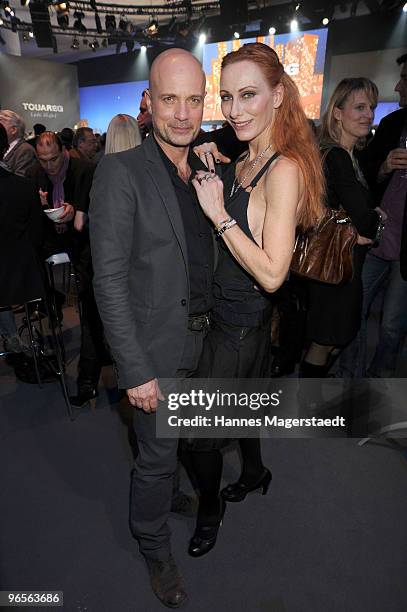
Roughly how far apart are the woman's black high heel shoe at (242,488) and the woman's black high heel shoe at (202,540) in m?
0.26

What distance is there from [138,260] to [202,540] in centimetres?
136

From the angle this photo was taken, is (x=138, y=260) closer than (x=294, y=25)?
Yes

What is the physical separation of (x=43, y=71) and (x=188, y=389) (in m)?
15.7

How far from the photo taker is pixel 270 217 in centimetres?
145

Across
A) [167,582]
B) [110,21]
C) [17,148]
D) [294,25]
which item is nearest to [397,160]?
[167,582]

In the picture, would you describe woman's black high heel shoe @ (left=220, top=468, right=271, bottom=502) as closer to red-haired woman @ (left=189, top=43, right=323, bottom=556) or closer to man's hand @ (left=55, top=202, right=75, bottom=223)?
red-haired woman @ (left=189, top=43, right=323, bottom=556)

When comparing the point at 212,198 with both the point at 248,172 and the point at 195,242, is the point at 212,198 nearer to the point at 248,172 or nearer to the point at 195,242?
the point at 195,242

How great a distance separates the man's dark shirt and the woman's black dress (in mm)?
943

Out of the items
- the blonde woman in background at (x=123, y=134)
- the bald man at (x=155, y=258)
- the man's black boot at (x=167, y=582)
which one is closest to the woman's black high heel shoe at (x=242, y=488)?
the man's black boot at (x=167, y=582)

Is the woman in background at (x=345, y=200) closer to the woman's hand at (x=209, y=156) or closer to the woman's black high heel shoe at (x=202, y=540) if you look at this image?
the woman's hand at (x=209, y=156)

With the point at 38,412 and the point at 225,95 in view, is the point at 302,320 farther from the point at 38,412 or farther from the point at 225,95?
the point at 38,412

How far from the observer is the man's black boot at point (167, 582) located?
5.53 feet

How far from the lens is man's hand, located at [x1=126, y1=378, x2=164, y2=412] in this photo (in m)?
1.47

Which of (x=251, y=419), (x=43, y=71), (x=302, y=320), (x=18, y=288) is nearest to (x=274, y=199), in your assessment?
(x=251, y=419)
